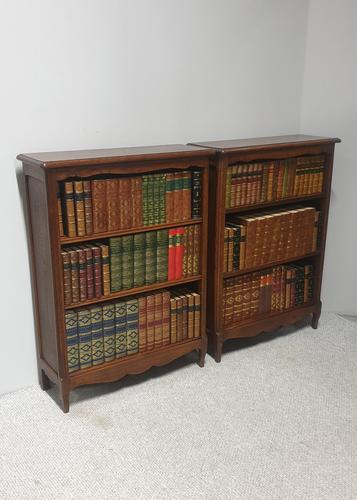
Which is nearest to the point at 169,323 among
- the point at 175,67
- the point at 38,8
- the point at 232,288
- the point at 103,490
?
the point at 232,288

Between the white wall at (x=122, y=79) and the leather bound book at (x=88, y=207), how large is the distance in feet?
1.11

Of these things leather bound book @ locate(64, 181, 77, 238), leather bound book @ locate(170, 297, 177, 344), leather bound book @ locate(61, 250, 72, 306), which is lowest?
leather bound book @ locate(170, 297, 177, 344)

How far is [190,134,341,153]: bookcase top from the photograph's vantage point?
2535 millimetres

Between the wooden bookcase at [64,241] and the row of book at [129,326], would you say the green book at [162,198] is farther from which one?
the row of book at [129,326]

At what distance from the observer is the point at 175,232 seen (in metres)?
2.49

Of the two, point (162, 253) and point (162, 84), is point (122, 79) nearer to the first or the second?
point (162, 84)

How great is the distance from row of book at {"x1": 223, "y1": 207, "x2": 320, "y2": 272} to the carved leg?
3.38 feet

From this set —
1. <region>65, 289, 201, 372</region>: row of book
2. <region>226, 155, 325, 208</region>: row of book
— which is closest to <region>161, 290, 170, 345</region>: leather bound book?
<region>65, 289, 201, 372</region>: row of book

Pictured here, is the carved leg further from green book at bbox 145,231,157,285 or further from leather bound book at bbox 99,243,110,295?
green book at bbox 145,231,157,285

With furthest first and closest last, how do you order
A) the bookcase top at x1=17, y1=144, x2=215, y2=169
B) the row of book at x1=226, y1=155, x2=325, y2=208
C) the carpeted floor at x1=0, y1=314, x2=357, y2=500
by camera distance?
the row of book at x1=226, y1=155, x2=325, y2=208 → the bookcase top at x1=17, y1=144, x2=215, y2=169 → the carpeted floor at x1=0, y1=314, x2=357, y2=500

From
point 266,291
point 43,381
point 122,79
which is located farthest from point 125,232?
point 266,291

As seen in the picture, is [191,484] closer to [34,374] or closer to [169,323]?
[169,323]

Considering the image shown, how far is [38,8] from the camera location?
7.18 ft

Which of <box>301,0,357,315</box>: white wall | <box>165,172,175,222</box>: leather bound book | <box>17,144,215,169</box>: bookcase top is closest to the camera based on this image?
<box>17,144,215,169</box>: bookcase top
